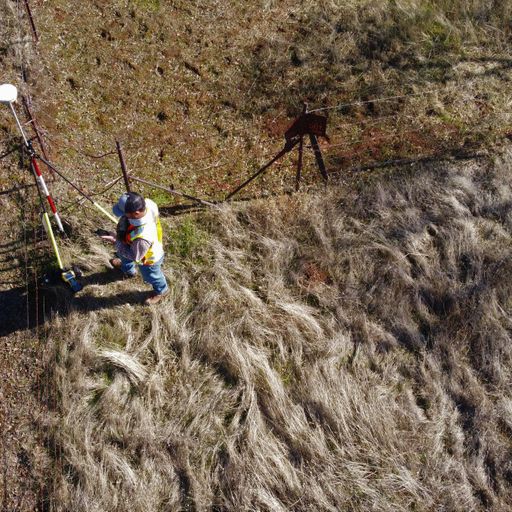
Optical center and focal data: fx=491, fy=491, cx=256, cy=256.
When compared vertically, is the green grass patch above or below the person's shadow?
above

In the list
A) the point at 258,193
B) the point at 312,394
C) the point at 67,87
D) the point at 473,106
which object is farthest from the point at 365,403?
the point at 67,87

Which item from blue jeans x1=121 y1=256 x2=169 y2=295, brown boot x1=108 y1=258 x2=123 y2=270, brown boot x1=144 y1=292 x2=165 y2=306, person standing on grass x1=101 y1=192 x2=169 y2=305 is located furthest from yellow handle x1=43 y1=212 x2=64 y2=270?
brown boot x1=144 y1=292 x2=165 y2=306

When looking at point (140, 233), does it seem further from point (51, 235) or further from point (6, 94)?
point (6, 94)

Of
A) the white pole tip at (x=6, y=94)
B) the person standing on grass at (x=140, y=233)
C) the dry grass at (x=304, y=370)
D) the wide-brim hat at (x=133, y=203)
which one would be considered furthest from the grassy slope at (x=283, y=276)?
the white pole tip at (x=6, y=94)

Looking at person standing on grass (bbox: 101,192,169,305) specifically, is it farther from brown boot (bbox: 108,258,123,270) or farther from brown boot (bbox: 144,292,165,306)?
brown boot (bbox: 108,258,123,270)

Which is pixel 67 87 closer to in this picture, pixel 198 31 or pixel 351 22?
pixel 198 31

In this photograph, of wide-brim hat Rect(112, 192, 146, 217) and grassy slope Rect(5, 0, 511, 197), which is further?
grassy slope Rect(5, 0, 511, 197)
